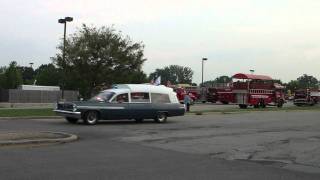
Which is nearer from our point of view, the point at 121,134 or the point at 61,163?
the point at 61,163

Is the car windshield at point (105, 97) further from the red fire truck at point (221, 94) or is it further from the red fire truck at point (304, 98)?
the red fire truck at point (304, 98)

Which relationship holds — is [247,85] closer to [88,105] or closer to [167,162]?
[88,105]

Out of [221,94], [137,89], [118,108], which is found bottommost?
[118,108]

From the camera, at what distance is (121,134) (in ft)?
67.6

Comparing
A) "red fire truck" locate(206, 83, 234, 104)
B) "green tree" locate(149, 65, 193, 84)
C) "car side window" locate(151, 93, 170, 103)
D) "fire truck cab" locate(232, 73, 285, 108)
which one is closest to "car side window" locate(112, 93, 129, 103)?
"car side window" locate(151, 93, 170, 103)

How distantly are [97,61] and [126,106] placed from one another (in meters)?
15.3

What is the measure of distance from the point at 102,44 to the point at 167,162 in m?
29.8

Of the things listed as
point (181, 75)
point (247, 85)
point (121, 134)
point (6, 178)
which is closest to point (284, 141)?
point (121, 134)

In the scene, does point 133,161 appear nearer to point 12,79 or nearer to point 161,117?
point 161,117

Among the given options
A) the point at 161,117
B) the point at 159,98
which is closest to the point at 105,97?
the point at 159,98

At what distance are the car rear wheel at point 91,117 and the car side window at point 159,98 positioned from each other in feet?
10.6

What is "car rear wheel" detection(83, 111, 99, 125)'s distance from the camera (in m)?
25.2

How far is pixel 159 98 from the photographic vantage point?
2802cm

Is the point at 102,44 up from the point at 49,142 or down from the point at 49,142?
up
